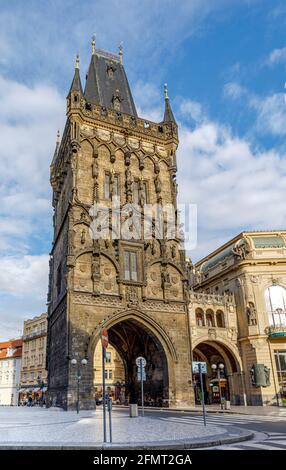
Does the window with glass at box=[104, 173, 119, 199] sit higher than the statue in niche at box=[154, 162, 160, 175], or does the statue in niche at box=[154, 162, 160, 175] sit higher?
the statue in niche at box=[154, 162, 160, 175]

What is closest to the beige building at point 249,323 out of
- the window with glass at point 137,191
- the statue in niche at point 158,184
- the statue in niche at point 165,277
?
the statue in niche at point 165,277

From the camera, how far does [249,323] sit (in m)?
35.2

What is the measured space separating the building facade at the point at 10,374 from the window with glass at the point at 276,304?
2008 inches

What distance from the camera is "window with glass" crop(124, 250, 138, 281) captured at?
1163 inches

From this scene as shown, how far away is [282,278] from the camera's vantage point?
36188 mm

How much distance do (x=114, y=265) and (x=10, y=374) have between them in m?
53.5

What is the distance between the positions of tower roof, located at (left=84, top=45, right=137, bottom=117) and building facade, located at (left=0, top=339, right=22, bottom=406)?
51561 mm

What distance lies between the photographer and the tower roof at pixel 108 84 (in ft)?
123

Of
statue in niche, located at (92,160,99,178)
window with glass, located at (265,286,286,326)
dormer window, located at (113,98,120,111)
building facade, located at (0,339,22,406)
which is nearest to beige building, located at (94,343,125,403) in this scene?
building facade, located at (0,339,22,406)

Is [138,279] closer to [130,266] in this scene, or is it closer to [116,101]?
[130,266]

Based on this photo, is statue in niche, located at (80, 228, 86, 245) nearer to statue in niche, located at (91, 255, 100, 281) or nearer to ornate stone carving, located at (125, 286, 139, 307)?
statue in niche, located at (91, 255, 100, 281)

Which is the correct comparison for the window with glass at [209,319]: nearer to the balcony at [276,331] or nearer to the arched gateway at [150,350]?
the balcony at [276,331]

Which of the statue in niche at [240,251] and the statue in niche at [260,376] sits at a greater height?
the statue in niche at [240,251]
